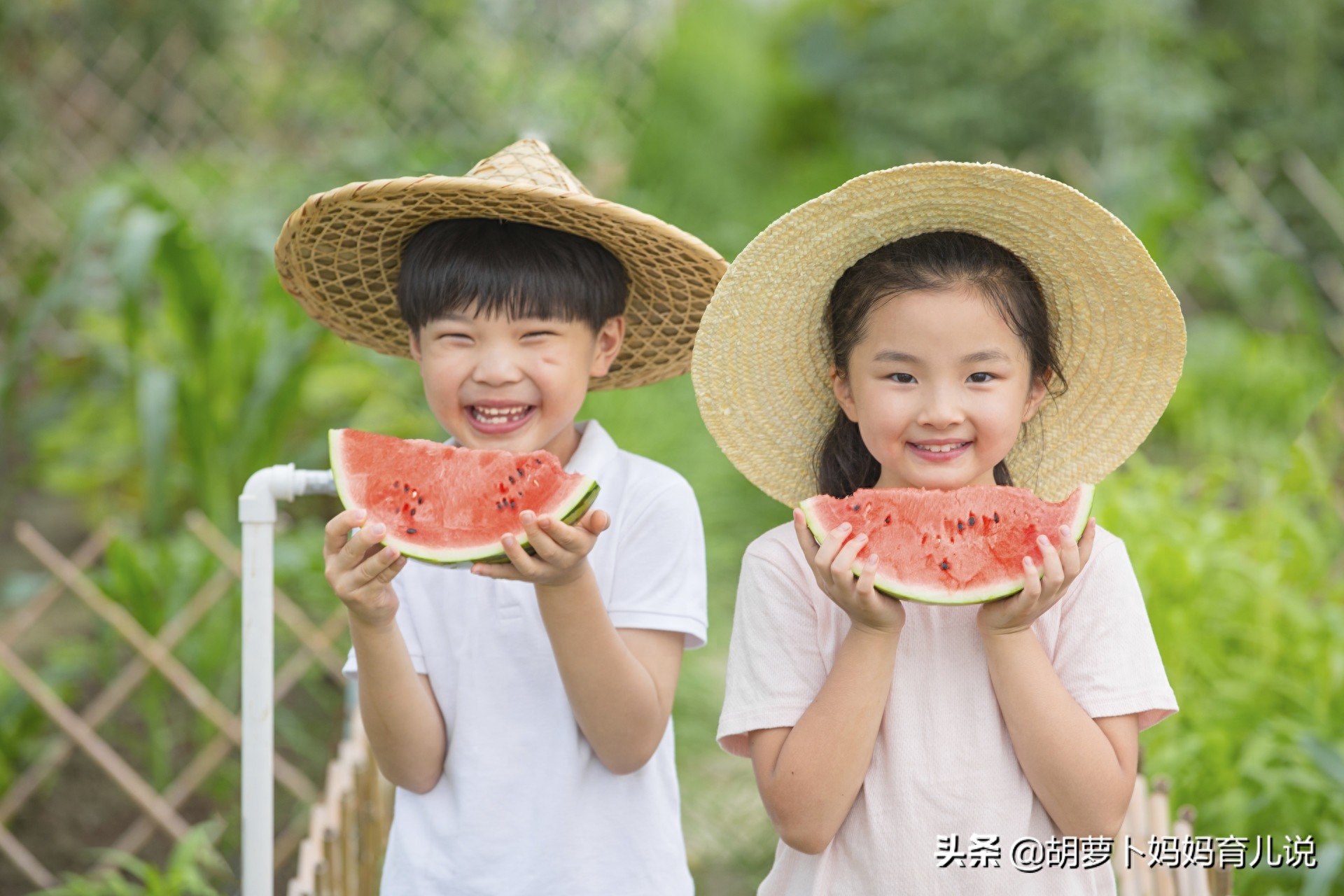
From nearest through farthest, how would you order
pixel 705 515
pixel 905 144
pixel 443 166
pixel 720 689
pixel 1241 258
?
1. pixel 720 689
2. pixel 705 515
3. pixel 443 166
4. pixel 1241 258
5. pixel 905 144

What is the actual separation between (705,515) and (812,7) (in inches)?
447

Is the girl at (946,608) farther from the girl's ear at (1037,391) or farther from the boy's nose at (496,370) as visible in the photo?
the boy's nose at (496,370)

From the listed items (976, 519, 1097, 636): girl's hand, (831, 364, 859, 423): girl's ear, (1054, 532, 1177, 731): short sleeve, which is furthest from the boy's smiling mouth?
(1054, 532, 1177, 731): short sleeve

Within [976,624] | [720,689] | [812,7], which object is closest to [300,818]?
[720,689]

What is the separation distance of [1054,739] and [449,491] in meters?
1.04

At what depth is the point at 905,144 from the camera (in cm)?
1026

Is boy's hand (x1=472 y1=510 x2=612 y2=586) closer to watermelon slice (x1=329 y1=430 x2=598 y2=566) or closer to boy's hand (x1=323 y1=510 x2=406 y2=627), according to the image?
watermelon slice (x1=329 y1=430 x2=598 y2=566)

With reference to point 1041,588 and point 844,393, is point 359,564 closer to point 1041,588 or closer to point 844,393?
point 844,393

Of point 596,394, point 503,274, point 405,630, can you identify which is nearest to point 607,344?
point 503,274

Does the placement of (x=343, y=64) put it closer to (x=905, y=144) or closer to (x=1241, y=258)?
(x=905, y=144)

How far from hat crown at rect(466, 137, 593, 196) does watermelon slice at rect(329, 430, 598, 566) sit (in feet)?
1.50

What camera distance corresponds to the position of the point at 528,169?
205 cm

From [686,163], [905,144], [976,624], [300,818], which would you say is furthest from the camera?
[905,144]

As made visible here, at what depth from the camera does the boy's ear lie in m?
2.18
